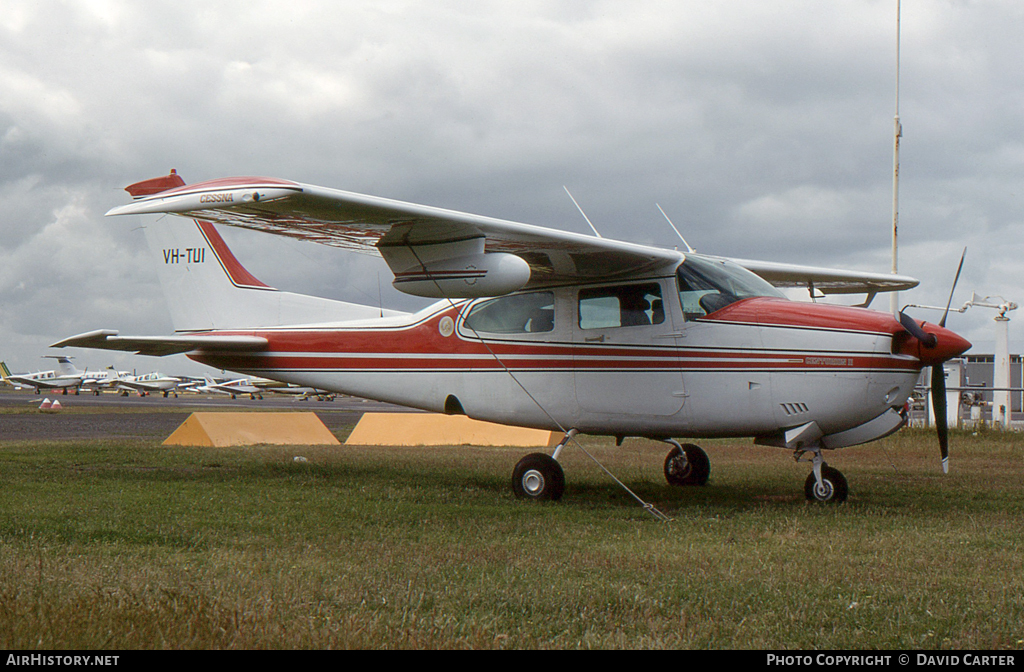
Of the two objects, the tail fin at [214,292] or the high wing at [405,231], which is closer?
the high wing at [405,231]

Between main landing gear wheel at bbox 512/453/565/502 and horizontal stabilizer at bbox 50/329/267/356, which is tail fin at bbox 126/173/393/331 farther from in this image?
main landing gear wheel at bbox 512/453/565/502

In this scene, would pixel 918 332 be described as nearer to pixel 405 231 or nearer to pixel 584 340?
pixel 584 340

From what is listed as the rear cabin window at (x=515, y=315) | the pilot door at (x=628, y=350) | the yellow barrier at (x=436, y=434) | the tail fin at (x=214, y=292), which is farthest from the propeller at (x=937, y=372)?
the yellow barrier at (x=436, y=434)

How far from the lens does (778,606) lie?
420 centimetres

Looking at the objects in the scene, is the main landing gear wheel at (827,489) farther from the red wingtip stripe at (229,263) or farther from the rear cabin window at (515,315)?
the red wingtip stripe at (229,263)

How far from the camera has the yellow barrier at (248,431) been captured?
15.9 meters

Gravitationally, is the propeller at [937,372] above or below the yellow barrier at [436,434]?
above

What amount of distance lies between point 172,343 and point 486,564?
26.1 ft

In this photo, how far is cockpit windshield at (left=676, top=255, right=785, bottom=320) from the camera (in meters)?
8.73

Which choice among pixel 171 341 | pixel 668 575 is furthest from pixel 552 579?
pixel 171 341

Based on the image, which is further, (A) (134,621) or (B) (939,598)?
(B) (939,598)

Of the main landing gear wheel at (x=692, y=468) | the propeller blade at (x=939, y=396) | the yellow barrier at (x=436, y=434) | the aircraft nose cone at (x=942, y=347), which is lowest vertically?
the yellow barrier at (x=436, y=434)

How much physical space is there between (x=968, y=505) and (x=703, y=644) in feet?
21.4
